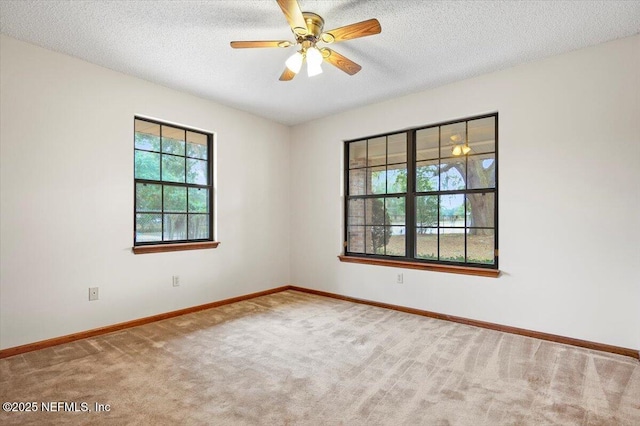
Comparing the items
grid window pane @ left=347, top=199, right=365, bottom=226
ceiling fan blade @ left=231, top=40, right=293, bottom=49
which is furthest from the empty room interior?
grid window pane @ left=347, top=199, right=365, bottom=226

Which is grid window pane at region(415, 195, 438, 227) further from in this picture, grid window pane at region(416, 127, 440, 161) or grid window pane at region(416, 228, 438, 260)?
grid window pane at region(416, 127, 440, 161)

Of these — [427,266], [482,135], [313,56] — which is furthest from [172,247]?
[482,135]

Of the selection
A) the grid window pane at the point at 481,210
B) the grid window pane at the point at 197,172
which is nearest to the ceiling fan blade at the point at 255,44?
the grid window pane at the point at 197,172

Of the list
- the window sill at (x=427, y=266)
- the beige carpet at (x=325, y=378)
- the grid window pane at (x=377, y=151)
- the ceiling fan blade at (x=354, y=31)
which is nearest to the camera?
the beige carpet at (x=325, y=378)

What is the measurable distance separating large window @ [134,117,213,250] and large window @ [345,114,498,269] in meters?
2.02

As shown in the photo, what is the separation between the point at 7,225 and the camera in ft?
9.07

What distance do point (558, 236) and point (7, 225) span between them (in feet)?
16.2

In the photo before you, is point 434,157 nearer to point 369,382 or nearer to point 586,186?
point 586,186

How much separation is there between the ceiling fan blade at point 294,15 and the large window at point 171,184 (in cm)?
237

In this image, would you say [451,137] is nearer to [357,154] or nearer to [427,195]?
[427,195]

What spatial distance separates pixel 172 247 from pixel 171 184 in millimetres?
764

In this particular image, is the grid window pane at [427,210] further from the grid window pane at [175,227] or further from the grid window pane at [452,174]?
the grid window pane at [175,227]

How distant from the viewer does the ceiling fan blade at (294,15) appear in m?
1.99

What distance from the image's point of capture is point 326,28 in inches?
105
